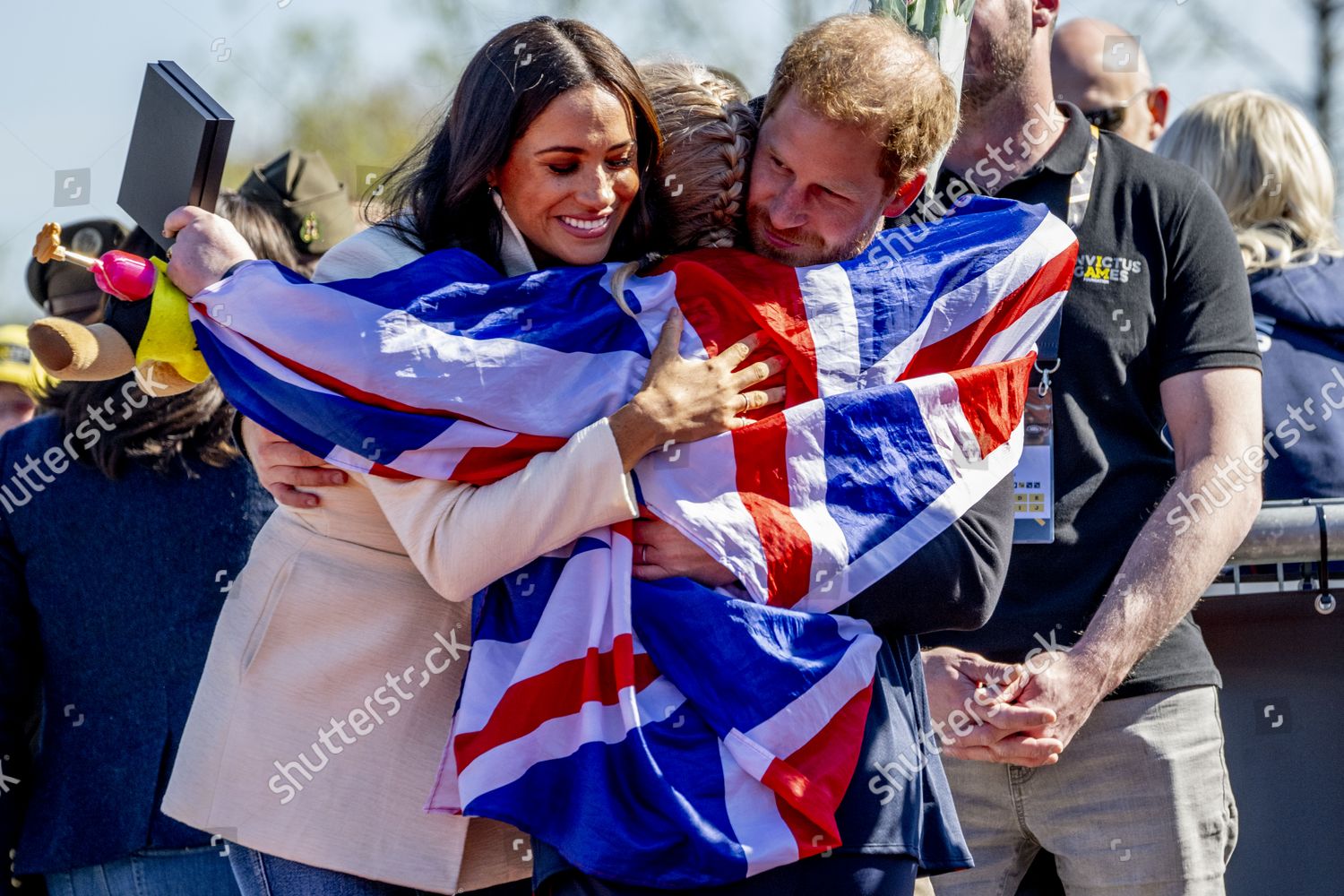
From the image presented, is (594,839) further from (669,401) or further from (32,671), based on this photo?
(32,671)

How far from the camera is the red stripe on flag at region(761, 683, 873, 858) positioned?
74.2 inches

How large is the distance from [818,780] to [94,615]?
Result: 5.21 feet

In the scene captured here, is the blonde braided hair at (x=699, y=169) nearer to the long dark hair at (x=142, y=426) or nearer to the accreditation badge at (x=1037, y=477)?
the accreditation badge at (x=1037, y=477)

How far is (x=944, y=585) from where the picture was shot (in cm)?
204

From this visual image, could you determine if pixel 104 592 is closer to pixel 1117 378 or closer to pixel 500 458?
pixel 500 458

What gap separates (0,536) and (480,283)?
1364 mm

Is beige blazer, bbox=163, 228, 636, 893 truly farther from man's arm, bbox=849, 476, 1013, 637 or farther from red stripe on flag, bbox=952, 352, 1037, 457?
red stripe on flag, bbox=952, 352, 1037, 457

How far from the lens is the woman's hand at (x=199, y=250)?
6.87 ft

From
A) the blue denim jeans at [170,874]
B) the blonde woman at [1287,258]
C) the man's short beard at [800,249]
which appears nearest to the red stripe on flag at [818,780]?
the man's short beard at [800,249]

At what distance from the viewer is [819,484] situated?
204 cm

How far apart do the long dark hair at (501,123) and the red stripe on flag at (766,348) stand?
0.20 metres

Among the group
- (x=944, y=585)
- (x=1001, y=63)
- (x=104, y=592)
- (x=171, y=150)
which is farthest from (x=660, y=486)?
(x=1001, y=63)

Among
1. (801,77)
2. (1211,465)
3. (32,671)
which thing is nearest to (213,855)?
(32,671)

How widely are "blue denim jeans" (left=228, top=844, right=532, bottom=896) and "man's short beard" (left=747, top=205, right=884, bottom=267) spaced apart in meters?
1.10
